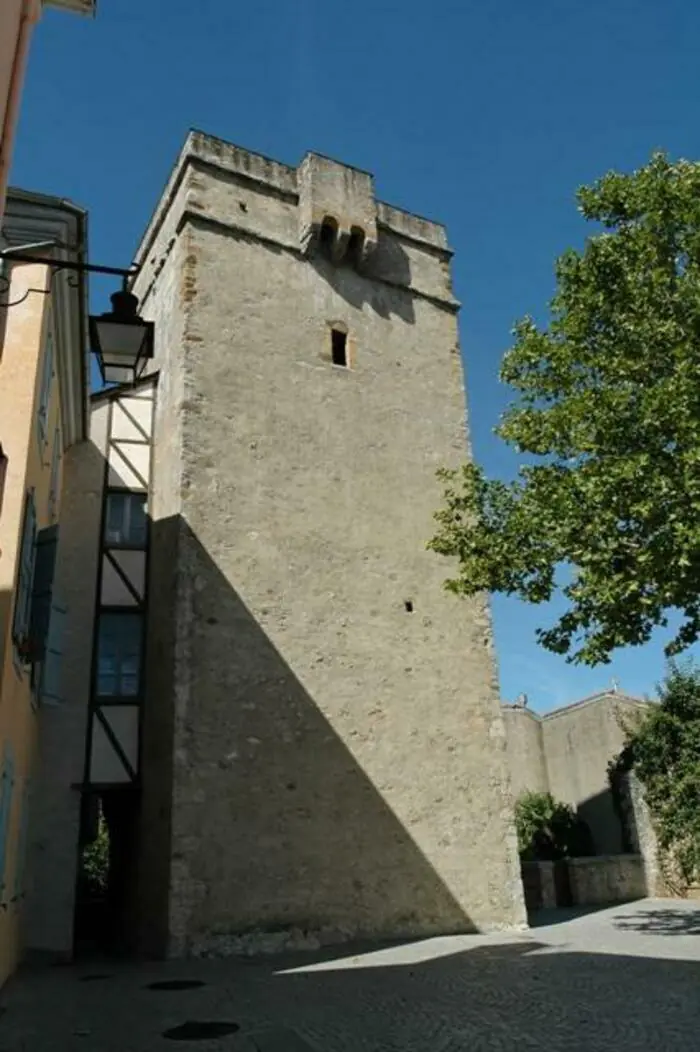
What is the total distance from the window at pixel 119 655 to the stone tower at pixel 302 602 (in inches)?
13.0

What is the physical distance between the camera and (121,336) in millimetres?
4934

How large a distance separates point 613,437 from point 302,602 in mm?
4939

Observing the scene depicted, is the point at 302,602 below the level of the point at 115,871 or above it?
above

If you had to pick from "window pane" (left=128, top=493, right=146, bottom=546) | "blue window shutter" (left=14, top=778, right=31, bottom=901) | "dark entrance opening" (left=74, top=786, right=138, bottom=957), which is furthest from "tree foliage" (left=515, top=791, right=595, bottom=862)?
"blue window shutter" (left=14, top=778, right=31, bottom=901)

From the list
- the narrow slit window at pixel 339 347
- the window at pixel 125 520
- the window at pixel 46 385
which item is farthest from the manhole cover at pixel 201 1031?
the narrow slit window at pixel 339 347

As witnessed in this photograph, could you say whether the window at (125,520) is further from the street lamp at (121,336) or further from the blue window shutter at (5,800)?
the street lamp at (121,336)

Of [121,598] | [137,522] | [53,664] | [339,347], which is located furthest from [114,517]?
[339,347]

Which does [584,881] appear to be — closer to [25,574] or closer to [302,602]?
[302,602]

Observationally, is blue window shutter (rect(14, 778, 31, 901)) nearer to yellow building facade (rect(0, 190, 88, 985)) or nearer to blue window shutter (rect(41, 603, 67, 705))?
yellow building facade (rect(0, 190, 88, 985))

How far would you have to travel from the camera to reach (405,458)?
46.7ft

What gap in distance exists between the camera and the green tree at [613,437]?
914 cm

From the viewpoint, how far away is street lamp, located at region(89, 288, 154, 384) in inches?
191

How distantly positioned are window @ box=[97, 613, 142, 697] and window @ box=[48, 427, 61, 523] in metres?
2.11

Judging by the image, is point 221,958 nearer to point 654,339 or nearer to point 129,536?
point 129,536
